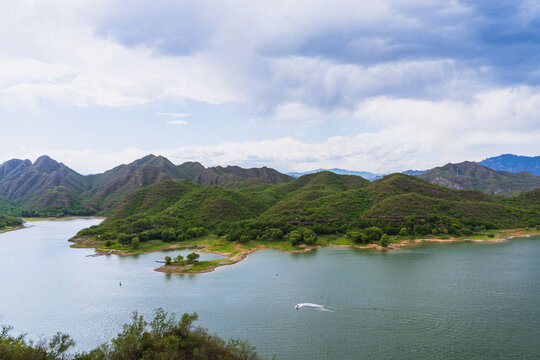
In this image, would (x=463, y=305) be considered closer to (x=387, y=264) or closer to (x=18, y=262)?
(x=387, y=264)

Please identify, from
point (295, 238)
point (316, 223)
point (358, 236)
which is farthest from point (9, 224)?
point (358, 236)

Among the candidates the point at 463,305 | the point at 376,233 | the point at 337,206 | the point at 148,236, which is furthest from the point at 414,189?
the point at 148,236

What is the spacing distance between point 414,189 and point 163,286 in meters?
128

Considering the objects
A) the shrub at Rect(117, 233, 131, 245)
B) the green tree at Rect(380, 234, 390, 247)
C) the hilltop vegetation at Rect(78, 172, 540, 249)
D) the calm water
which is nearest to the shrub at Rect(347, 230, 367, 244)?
the hilltop vegetation at Rect(78, 172, 540, 249)

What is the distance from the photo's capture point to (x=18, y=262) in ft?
298

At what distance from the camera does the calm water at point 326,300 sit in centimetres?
4069

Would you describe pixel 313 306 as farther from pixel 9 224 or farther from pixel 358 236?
pixel 9 224

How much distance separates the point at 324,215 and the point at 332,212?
4560mm

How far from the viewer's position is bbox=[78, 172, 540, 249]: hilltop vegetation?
370ft

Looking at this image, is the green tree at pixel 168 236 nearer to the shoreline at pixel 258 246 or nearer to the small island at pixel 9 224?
the shoreline at pixel 258 246

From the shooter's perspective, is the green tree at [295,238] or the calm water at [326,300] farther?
the green tree at [295,238]

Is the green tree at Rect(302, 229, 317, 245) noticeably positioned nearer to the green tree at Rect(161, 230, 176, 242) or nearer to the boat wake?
the green tree at Rect(161, 230, 176, 242)

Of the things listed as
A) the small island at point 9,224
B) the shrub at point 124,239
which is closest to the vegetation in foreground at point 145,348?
the shrub at point 124,239

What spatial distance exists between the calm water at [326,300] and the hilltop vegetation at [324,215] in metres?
21.2
